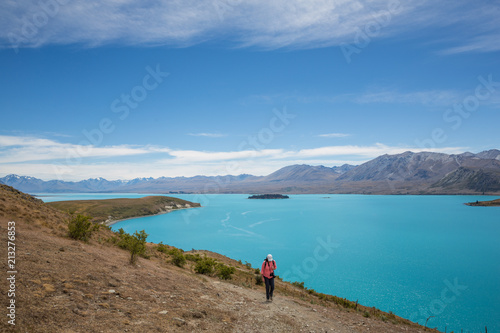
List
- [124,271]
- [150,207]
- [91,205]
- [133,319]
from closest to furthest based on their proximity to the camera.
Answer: [133,319] < [124,271] < [91,205] < [150,207]

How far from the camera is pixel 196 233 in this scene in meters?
73.7

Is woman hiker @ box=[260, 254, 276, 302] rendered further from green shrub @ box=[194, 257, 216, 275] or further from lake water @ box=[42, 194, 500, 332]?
lake water @ box=[42, 194, 500, 332]

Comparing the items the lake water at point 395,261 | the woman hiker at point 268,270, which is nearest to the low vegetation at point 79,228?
the woman hiker at point 268,270

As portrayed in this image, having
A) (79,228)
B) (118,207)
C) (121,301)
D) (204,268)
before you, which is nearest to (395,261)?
(204,268)

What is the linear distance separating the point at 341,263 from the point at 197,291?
3279cm

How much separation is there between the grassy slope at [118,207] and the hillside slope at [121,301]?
86146 millimetres

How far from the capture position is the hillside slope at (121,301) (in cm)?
695

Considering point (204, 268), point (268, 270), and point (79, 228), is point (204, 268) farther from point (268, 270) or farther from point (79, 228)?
point (79, 228)

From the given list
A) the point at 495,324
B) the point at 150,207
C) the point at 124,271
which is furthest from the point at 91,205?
the point at 495,324

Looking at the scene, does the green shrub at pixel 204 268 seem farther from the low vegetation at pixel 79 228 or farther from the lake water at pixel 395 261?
the lake water at pixel 395 261

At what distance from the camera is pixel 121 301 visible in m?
8.66

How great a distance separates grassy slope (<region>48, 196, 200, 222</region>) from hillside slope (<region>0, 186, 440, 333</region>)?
86146mm

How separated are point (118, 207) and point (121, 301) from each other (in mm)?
119204

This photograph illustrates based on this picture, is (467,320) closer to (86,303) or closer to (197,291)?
(197,291)
